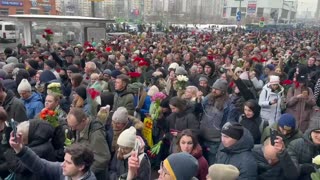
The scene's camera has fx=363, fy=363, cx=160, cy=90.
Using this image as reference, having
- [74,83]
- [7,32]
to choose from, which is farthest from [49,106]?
[7,32]

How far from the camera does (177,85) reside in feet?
23.0

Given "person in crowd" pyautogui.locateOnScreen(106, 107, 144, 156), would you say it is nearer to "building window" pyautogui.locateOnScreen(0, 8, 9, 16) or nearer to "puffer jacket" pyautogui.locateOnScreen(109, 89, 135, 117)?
"puffer jacket" pyautogui.locateOnScreen(109, 89, 135, 117)

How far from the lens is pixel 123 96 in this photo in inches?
246

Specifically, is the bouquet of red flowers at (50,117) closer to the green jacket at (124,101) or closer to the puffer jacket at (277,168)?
the green jacket at (124,101)

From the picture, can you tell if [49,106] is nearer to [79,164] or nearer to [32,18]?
[79,164]

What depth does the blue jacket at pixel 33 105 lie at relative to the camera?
583 cm

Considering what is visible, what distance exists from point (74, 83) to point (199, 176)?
12.3 ft

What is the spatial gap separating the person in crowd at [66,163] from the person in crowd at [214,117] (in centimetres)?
261

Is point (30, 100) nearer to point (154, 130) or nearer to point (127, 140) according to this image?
point (154, 130)

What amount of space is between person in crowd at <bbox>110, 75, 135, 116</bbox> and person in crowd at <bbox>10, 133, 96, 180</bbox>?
247 cm

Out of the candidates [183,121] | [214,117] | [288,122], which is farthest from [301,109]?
[183,121]

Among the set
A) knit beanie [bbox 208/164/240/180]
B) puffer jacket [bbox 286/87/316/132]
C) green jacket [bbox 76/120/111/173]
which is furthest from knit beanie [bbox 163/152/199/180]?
puffer jacket [bbox 286/87/316/132]

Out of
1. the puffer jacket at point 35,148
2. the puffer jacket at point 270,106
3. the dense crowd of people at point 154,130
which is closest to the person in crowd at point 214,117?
the dense crowd of people at point 154,130

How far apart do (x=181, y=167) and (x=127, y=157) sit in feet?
3.55
